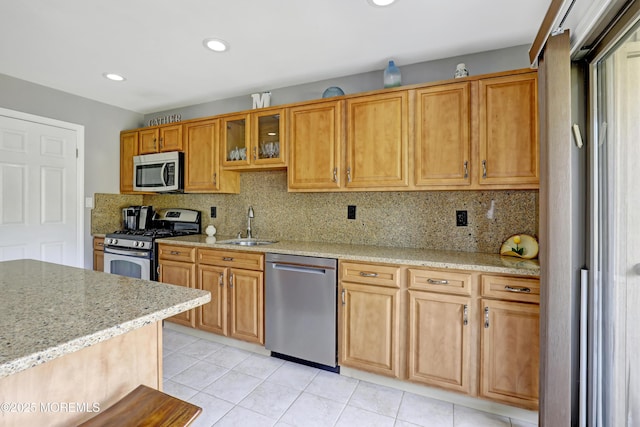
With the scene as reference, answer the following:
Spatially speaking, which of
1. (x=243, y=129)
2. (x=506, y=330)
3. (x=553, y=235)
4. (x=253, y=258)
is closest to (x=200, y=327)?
(x=253, y=258)

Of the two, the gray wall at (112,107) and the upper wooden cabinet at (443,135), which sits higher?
the gray wall at (112,107)

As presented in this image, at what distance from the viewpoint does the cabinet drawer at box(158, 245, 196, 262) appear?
281cm

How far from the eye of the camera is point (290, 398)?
78.2 inches

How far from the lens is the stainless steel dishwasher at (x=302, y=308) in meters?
2.22

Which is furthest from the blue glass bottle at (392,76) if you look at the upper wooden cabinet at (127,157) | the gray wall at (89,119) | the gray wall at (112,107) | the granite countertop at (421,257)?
the gray wall at (89,119)

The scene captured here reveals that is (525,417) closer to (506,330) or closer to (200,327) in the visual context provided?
(506,330)

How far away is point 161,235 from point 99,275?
5.93 feet

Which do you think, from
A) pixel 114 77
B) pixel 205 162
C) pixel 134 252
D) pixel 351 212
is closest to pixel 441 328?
pixel 351 212

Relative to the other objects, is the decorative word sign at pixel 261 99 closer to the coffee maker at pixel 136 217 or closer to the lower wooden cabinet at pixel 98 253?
the coffee maker at pixel 136 217

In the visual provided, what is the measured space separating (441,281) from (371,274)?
1.43ft

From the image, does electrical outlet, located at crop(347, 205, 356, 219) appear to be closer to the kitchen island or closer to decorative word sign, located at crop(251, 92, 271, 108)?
decorative word sign, located at crop(251, 92, 271, 108)

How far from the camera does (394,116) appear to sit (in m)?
2.29

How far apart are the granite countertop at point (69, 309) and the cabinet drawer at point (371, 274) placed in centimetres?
122

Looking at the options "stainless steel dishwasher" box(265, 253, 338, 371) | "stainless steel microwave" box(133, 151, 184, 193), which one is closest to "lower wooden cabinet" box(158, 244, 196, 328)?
"stainless steel microwave" box(133, 151, 184, 193)
